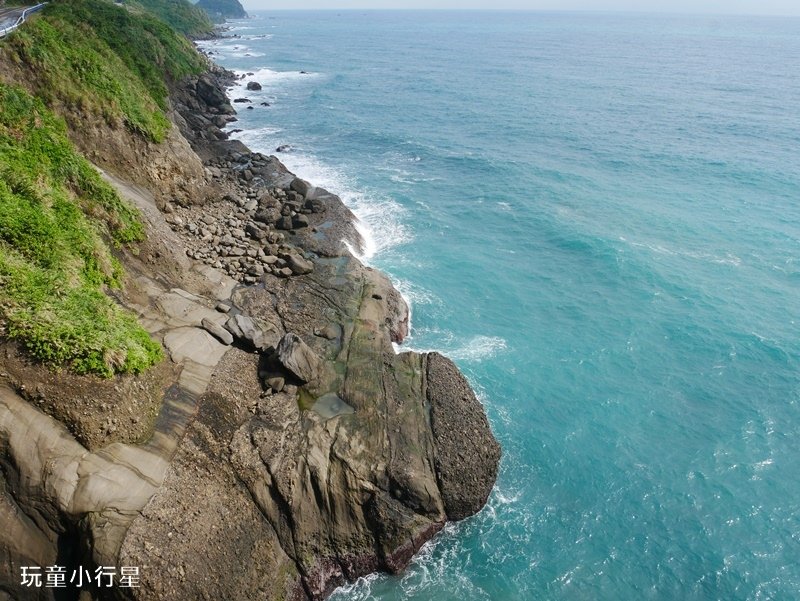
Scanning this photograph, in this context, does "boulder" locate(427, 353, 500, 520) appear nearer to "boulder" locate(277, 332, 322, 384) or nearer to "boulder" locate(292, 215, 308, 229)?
"boulder" locate(277, 332, 322, 384)

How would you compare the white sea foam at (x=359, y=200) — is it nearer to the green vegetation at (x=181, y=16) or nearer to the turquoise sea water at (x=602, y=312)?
the turquoise sea water at (x=602, y=312)

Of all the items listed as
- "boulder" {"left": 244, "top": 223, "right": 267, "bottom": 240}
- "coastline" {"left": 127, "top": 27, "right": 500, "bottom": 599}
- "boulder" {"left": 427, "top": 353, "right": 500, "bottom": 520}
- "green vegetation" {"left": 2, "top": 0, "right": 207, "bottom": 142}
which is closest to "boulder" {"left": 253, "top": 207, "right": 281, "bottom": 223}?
"coastline" {"left": 127, "top": 27, "right": 500, "bottom": 599}

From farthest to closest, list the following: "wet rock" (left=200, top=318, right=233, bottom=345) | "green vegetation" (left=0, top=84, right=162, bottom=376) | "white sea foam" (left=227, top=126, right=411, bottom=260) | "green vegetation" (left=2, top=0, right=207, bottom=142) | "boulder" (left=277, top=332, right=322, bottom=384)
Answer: "white sea foam" (left=227, top=126, right=411, bottom=260) → "green vegetation" (left=2, top=0, right=207, bottom=142) → "wet rock" (left=200, top=318, right=233, bottom=345) → "boulder" (left=277, top=332, right=322, bottom=384) → "green vegetation" (left=0, top=84, right=162, bottom=376)

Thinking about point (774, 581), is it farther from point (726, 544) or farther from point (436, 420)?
point (436, 420)

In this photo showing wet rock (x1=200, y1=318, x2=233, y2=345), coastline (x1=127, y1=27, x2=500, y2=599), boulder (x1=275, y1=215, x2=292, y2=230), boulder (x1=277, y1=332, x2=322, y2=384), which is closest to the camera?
coastline (x1=127, y1=27, x2=500, y2=599)

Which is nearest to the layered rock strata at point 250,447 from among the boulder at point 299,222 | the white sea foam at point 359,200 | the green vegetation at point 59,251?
the green vegetation at point 59,251

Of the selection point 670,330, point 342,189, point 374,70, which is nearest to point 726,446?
point 670,330
